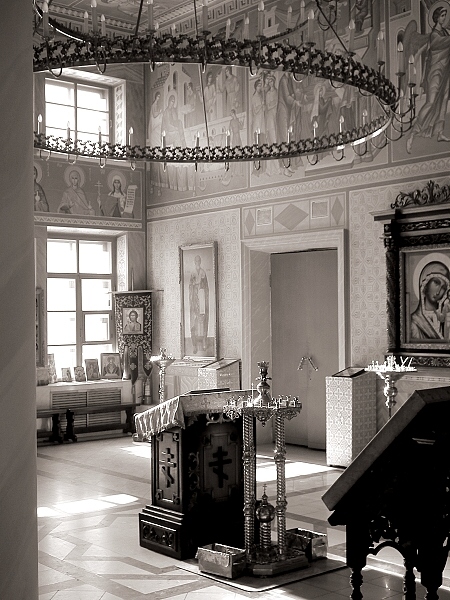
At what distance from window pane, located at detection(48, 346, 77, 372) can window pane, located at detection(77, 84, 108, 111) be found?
4293 millimetres

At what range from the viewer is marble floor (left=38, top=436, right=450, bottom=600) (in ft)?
18.5

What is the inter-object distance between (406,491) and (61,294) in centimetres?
1229

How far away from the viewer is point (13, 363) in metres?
2.12

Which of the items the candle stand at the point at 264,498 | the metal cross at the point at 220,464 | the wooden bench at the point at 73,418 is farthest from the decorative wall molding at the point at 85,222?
the candle stand at the point at 264,498

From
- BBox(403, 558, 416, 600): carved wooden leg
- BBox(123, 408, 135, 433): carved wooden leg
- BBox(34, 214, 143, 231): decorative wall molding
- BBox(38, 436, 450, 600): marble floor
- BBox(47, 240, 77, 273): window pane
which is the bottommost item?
BBox(38, 436, 450, 600): marble floor

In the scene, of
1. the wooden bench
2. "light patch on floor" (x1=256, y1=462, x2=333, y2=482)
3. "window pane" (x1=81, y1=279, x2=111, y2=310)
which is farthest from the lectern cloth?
"window pane" (x1=81, y1=279, x2=111, y2=310)

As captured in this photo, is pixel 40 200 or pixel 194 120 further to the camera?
pixel 194 120

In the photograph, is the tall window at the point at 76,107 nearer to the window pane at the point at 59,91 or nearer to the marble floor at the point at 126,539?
the window pane at the point at 59,91

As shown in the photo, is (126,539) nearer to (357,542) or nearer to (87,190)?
(357,542)

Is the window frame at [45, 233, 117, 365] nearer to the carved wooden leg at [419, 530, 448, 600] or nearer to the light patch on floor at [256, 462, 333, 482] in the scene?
the light patch on floor at [256, 462, 333, 482]

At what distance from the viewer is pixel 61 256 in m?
14.3

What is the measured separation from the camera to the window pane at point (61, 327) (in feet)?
46.3

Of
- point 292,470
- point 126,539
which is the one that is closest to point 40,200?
point 292,470

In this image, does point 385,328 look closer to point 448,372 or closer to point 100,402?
point 448,372
